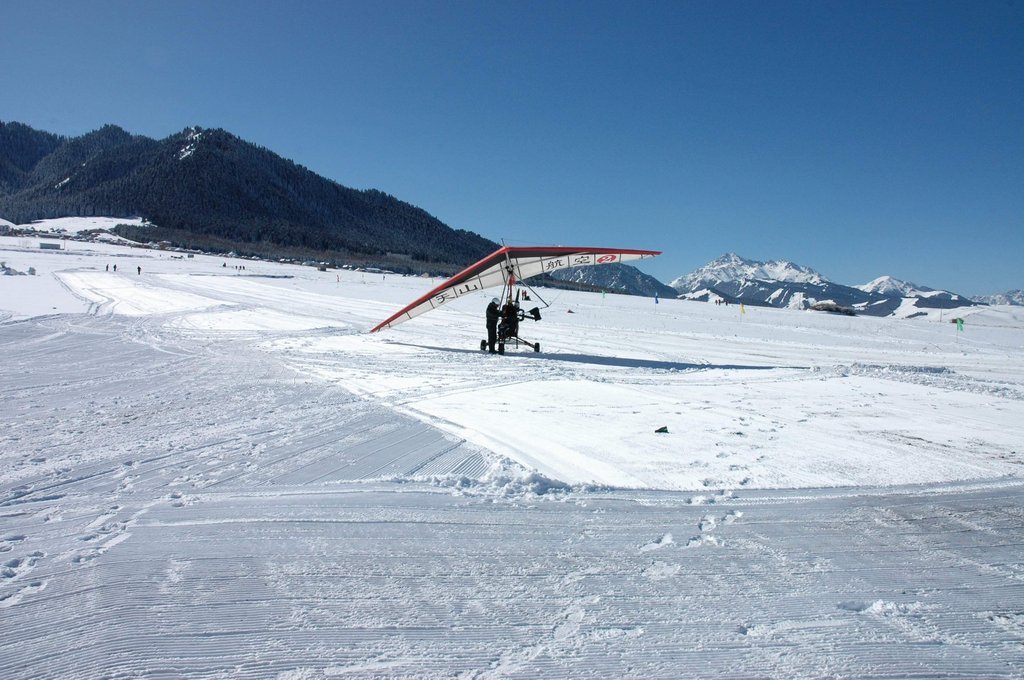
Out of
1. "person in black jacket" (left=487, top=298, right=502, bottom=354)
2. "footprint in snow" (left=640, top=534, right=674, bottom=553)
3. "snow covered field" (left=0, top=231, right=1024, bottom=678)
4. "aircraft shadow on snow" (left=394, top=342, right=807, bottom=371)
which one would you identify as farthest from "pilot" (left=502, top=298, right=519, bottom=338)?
"footprint in snow" (left=640, top=534, right=674, bottom=553)

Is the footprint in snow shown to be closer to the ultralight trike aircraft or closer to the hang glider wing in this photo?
the ultralight trike aircraft

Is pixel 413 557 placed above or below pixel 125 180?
below

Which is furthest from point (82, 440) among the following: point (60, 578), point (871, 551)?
point (871, 551)

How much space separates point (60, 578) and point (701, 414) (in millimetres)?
6436

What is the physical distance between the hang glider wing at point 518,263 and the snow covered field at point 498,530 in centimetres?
563

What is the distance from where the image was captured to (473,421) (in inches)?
248

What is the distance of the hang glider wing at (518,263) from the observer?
13.2 m

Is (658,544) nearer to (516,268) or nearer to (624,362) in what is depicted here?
(624,362)

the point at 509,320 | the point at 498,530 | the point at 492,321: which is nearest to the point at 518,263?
the point at 509,320

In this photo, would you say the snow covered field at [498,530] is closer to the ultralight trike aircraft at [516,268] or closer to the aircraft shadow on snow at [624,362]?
the aircraft shadow on snow at [624,362]

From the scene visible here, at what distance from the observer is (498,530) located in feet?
11.6

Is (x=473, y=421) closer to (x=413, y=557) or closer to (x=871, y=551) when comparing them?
(x=413, y=557)

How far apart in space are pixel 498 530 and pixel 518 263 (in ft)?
36.4

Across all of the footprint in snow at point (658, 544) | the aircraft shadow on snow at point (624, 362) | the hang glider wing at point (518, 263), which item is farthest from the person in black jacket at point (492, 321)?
the footprint in snow at point (658, 544)
